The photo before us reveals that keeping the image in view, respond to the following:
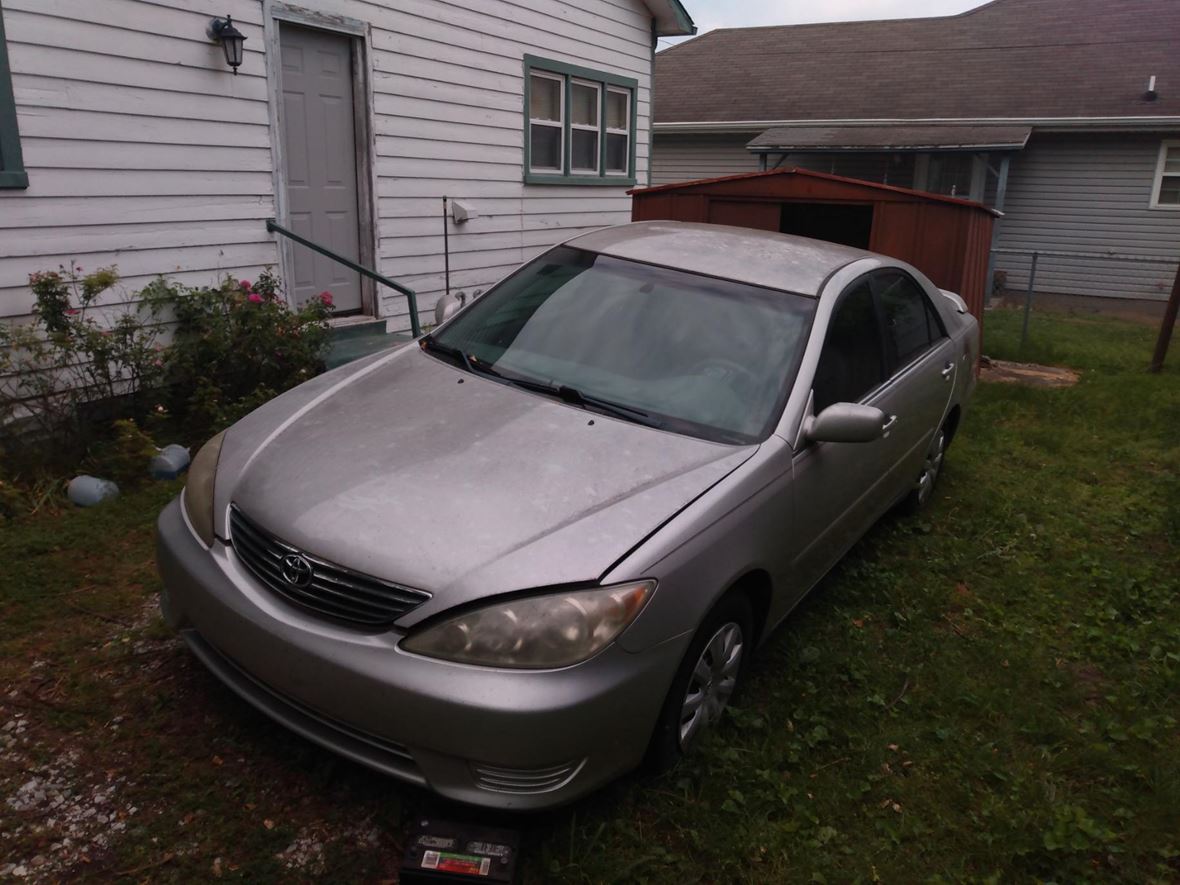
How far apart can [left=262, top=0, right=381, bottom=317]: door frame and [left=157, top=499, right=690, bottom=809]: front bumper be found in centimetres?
520

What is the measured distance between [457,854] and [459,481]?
1.01m

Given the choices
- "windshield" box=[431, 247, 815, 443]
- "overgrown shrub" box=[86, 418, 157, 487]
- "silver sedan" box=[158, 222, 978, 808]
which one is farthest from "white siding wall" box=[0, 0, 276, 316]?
"windshield" box=[431, 247, 815, 443]

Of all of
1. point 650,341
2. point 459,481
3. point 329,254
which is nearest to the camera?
point 459,481

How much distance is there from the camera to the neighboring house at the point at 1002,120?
16984 millimetres

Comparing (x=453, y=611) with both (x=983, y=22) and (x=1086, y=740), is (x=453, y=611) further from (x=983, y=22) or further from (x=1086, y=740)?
(x=983, y=22)

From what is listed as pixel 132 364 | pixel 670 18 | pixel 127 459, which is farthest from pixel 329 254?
pixel 670 18

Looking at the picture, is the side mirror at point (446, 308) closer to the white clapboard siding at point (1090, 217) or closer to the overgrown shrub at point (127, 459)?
the overgrown shrub at point (127, 459)

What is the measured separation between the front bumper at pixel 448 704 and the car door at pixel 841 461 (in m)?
0.97

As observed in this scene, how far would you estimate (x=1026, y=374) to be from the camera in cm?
952

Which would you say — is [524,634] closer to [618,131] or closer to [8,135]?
[8,135]

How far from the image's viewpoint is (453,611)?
2.31 meters

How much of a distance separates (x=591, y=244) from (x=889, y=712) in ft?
7.61

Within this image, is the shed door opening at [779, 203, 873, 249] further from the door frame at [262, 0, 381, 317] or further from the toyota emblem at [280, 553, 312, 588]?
the toyota emblem at [280, 553, 312, 588]

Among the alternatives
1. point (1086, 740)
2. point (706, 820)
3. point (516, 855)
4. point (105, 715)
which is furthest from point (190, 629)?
point (1086, 740)
